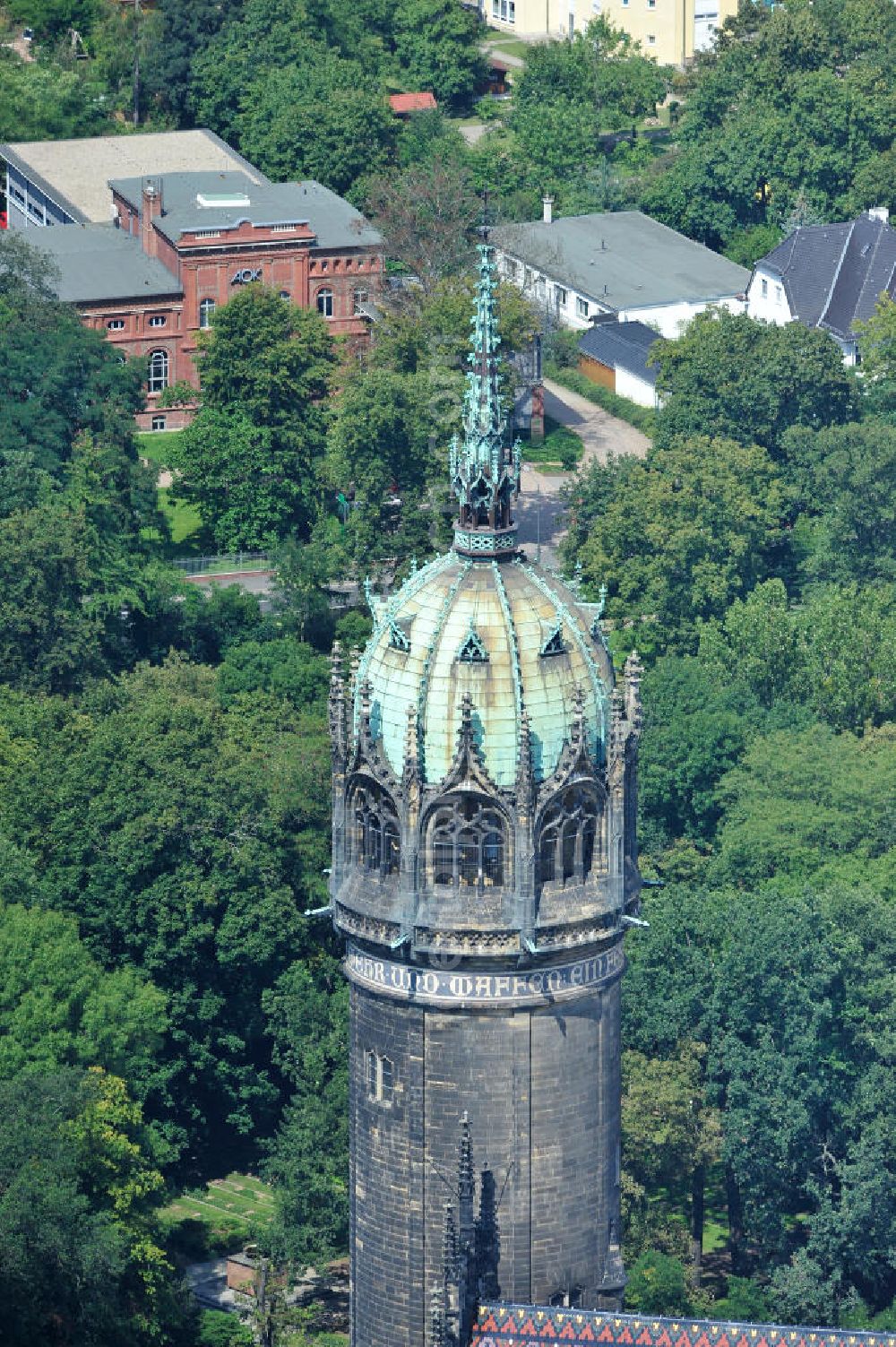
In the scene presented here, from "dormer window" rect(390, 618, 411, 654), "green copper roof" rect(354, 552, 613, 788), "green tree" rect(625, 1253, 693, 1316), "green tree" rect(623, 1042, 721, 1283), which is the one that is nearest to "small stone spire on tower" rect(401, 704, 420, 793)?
"green copper roof" rect(354, 552, 613, 788)

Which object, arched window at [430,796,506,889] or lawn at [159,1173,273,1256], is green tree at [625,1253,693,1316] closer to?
lawn at [159,1173,273,1256]

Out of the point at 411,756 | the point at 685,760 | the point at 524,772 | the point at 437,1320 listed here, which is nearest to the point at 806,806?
the point at 685,760

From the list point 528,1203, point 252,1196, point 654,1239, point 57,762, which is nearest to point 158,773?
point 57,762

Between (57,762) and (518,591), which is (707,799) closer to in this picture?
(57,762)

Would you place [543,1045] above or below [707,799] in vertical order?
below

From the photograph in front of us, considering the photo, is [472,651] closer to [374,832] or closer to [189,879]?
[374,832]
